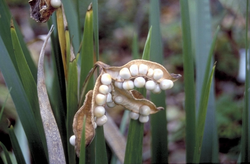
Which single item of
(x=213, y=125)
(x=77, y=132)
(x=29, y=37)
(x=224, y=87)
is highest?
(x=29, y=37)

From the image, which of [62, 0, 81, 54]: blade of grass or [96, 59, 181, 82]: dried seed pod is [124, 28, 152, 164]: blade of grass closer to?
[96, 59, 181, 82]: dried seed pod

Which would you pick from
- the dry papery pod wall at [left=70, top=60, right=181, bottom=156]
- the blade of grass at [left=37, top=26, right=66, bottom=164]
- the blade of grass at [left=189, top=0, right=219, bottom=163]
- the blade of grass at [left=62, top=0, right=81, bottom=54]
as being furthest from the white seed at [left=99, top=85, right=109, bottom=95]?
the blade of grass at [left=189, top=0, right=219, bottom=163]

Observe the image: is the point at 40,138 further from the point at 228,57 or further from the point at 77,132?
the point at 228,57

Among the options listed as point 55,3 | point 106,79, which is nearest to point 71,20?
point 55,3

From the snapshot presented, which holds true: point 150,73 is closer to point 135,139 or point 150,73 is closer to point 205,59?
point 135,139

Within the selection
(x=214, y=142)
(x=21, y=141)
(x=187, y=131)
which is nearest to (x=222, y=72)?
(x=214, y=142)

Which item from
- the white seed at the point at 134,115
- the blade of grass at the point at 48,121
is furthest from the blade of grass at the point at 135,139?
the blade of grass at the point at 48,121

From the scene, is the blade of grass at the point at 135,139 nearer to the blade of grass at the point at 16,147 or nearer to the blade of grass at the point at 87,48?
the blade of grass at the point at 87,48

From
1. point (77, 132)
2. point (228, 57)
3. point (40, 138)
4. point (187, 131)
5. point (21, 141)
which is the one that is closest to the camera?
point (77, 132)
